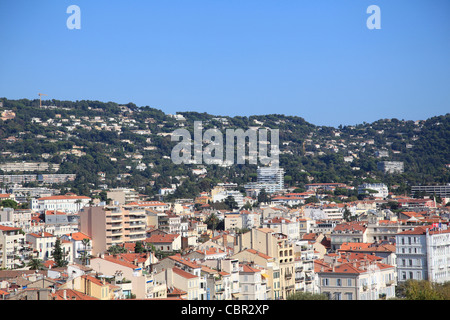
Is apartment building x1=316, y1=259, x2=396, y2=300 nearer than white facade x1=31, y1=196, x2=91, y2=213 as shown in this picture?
Yes

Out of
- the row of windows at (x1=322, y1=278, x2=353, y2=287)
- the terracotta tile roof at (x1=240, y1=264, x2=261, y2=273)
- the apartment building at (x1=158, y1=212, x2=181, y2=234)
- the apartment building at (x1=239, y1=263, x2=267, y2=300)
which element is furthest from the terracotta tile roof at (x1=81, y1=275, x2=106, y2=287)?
the apartment building at (x1=158, y1=212, x2=181, y2=234)

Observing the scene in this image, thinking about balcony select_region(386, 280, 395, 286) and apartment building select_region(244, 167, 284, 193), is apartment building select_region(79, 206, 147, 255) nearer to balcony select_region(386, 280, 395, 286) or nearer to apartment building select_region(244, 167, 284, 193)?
balcony select_region(386, 280, 395, 286)

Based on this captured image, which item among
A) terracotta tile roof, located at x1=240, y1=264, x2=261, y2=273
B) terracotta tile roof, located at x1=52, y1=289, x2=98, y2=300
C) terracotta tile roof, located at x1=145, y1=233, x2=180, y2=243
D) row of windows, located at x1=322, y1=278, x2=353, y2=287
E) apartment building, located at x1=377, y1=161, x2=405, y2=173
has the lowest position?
row of windows, located at x1=322, y1=278, x2=353, y2=287

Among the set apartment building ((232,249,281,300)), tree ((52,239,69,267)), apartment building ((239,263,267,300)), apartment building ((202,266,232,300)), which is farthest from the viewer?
Answer: tree ((52,239,69,267))

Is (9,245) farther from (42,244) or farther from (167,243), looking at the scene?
(167,243)

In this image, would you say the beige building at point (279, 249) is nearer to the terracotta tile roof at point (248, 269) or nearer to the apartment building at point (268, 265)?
the apartment building at point (268, 265)

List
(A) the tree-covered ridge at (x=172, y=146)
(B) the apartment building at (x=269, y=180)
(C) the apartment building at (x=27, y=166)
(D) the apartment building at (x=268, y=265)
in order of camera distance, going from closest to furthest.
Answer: (D) the apartment building at (x=268, y=265) → (C) the apartment building at (x=27, y=166) → (B) the apartment building at (x=269, y=180) → (A) the tree-covered ridge at (x=172, y=146)

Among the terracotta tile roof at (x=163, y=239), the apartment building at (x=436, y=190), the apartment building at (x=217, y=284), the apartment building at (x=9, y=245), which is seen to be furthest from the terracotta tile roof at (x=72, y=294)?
the apartment building at (x=436, y=190)
